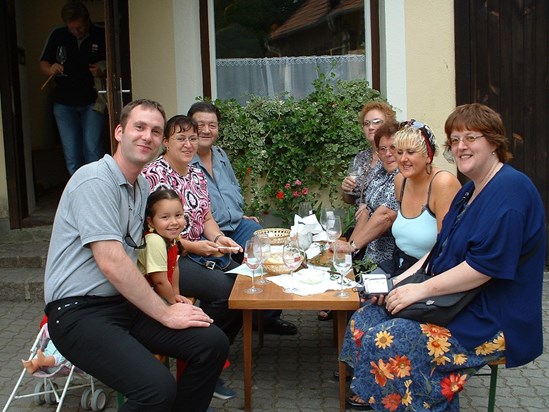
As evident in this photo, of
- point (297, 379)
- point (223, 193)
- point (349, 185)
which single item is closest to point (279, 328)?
point (297, 379)

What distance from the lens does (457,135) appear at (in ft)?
10.0

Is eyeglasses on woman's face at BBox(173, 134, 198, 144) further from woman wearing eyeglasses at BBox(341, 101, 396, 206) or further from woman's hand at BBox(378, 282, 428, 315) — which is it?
woman's hand at BBox(378, 282, 428, 315)

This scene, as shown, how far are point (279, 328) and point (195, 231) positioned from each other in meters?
1.09

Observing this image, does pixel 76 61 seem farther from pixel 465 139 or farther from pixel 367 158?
pixel 465 139

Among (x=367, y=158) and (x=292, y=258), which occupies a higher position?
(x=367, y=158)

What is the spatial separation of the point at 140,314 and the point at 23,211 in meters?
4.11

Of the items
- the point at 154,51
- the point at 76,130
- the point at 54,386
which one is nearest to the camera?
the point at 54,386

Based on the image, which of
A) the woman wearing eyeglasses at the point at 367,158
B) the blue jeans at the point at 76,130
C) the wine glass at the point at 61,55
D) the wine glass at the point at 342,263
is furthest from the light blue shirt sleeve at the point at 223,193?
the wine glass at the point at 61,55

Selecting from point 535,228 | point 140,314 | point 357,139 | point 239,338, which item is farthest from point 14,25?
point 535,228

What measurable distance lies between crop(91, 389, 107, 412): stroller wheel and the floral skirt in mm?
1474

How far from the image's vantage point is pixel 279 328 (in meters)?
4.83

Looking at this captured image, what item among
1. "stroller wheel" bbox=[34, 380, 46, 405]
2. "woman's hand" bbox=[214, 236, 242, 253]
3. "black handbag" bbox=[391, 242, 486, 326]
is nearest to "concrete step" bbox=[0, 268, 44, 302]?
"stroller wheel" bbox=[34, 380, 46, 405]

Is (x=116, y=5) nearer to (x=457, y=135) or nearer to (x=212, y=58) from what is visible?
(x=212, y=58)

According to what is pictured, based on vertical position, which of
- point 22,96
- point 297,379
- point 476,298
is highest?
point 22,96
